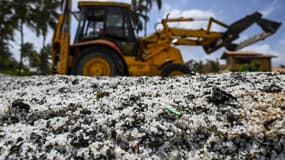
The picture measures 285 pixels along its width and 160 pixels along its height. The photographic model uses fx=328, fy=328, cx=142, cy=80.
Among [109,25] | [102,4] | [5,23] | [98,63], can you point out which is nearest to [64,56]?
[98,63]

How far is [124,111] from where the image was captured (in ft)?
8.59

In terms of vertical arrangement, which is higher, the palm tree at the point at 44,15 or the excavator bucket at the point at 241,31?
the palm tree at the point at 44,15

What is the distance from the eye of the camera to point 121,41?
6.76 meters

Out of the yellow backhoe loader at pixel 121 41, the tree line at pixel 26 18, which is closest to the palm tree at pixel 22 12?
the tree line at pixel 26 18

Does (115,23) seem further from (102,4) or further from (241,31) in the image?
(241,31)

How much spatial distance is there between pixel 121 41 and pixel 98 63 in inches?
28.8

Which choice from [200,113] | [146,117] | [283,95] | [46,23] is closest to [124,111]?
[146,117]

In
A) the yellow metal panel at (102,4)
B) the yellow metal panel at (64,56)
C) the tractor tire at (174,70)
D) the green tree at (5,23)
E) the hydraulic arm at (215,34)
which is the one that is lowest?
the tractor tire at (174,70)

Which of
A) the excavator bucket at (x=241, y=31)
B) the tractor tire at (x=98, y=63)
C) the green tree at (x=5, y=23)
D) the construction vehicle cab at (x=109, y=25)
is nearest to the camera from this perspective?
the tractor tire at (x=98, y=63)

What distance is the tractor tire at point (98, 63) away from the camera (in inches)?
250

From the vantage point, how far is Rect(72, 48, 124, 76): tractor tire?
635 centimetres

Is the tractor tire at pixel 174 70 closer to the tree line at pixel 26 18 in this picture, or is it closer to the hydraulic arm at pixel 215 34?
the hydraulic arm at pixel 215 34

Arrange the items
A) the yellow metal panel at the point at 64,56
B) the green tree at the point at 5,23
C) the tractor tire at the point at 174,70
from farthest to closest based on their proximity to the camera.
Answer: the green tree at the point at 5,23 → the yellow metal panel at the point at 64,56 → the tractor tire at the point at 174,70

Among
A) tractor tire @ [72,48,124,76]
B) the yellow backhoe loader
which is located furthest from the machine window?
tractor tire @ [72,48,124,76]
